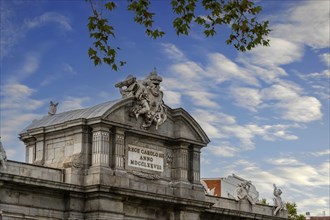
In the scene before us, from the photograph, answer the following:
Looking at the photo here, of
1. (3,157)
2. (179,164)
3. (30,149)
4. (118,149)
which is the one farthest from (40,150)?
(179,164)

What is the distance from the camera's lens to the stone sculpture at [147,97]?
3934 cm

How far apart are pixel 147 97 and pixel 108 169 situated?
4.48 m

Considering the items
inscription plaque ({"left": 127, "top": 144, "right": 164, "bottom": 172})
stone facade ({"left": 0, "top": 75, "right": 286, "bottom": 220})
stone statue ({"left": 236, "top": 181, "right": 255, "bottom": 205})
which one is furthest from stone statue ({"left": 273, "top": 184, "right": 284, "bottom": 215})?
inscription plaque ({"left": 127, "top": 144, "right": 164, "bottom": 172})

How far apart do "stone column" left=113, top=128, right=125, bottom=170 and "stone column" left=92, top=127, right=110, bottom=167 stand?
0.41 metres

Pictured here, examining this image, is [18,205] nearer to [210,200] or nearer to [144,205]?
[144,205]

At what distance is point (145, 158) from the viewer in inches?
1567

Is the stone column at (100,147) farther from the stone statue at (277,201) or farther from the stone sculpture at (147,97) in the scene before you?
the stone statue at (277,201)

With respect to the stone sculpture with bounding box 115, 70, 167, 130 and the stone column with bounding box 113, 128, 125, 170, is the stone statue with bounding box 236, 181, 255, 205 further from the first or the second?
the stone column with bounding box 113, 128, 125, 170

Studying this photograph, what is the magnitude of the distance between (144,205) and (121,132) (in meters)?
3.82

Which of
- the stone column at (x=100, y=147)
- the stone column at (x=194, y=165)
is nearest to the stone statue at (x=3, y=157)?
the stone column at (x=100, y=147)

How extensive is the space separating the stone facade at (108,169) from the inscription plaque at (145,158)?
0.05 metres

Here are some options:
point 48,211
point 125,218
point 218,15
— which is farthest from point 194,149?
point 218,15

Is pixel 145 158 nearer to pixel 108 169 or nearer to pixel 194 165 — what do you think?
pixel 108 169

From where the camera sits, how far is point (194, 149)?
1674 inches
